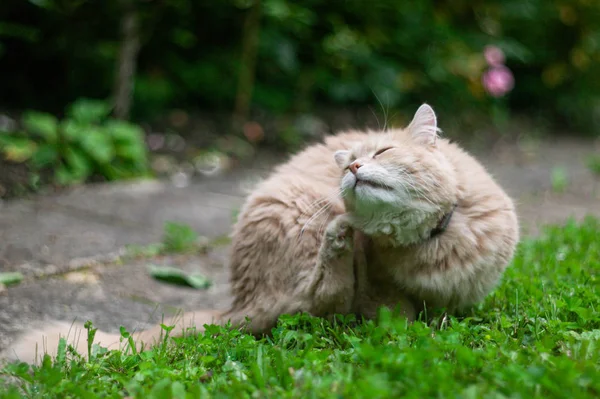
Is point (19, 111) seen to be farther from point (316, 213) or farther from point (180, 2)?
point (316, 213)

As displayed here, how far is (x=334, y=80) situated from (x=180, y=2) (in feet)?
6.15

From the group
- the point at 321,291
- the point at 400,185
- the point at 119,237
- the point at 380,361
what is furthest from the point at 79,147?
the point at 380,361

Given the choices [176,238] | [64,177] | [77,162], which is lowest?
[176,238]

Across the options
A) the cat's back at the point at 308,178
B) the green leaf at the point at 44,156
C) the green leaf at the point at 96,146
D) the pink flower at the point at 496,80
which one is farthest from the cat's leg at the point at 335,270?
the pink flower at the point at 496,80

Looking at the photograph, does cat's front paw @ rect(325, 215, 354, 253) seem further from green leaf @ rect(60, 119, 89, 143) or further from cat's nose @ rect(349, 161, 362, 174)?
green leaf @ rect(60, 119, 89, 143)

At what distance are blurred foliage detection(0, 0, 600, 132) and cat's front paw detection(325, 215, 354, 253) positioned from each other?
4055 mm

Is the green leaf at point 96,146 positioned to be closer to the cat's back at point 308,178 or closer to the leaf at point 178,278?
the leaf at point 178,278

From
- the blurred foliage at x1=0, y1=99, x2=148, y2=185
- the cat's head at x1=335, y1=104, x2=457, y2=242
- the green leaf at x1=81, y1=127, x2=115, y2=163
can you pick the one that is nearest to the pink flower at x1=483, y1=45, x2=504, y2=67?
the blurred foliage at x1=0, y1=99, x2=148, y2=185

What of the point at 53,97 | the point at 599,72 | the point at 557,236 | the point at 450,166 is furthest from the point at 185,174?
the point at 599,72

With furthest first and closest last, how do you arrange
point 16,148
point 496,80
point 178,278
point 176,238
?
1. point 496,80
2. point 16,148
3. point 176,238
4. point 178,278

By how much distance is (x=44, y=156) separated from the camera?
519 cm

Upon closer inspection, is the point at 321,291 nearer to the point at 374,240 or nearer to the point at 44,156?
the point at 374,240

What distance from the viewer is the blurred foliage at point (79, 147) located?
525 cm

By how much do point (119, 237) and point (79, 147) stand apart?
130cm
